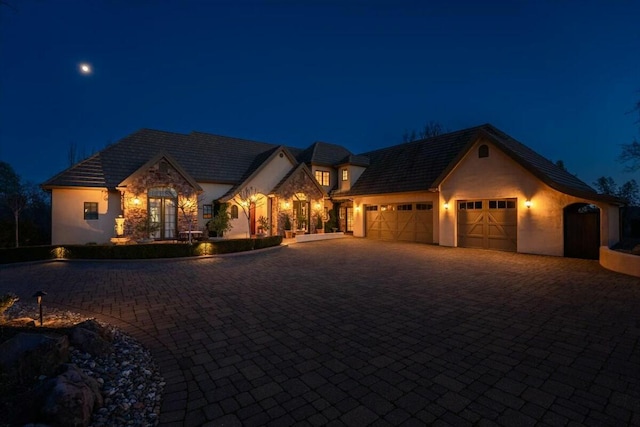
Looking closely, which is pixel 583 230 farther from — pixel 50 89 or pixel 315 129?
pixel 315 129

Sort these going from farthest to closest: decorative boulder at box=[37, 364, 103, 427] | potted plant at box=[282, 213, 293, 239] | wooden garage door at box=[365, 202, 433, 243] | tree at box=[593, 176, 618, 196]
Answer: tree at box=[593, 176, 618, 196] < potted plant at box=[282, 213, 293, 239] < wooden garage door at box=[365, 202, 433, 243] < decorative boulder at box=[37, 364, 103, 427]

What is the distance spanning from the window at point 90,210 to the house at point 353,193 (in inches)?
2.4

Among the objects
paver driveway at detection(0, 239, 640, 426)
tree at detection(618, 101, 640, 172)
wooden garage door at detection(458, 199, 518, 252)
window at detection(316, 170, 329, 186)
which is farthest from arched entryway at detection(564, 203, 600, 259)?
window at detection(316, 170, 329, 186)

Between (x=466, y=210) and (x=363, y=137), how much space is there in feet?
378

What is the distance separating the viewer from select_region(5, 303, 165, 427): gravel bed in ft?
9.24

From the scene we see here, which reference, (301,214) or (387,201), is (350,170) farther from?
(301,214)

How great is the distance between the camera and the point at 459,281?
28.2 feet

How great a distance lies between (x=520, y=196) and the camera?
13.9m

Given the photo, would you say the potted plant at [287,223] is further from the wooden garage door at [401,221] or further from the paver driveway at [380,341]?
the paver driveway at [380,341]

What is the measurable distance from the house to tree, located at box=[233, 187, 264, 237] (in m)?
0.09

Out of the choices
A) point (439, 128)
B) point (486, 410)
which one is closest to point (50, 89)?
point (439, 128)

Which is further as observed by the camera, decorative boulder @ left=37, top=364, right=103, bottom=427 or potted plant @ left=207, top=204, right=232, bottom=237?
potted plant @ left=207, top=204, right=232, bottom=237

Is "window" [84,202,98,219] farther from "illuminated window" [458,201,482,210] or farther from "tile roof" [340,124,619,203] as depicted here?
"illuminated window" [458,201,482,210]

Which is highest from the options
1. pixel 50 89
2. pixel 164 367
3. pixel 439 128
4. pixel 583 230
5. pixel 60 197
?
pixel 50 89
